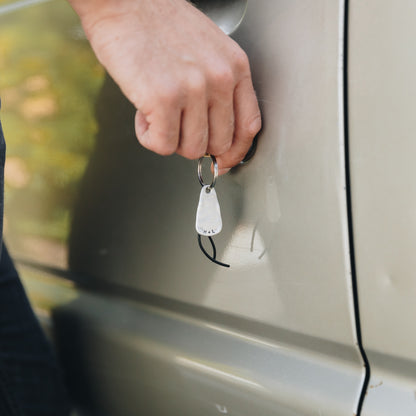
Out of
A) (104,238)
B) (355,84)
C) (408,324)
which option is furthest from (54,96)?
(408,324)

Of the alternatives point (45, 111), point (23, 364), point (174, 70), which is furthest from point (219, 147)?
point (23, 364)

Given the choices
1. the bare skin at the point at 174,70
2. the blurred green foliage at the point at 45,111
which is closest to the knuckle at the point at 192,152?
the bare skin at the point at 174,70

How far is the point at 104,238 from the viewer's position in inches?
46.8

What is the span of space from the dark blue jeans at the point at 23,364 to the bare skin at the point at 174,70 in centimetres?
76

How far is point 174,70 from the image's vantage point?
0.77 meters

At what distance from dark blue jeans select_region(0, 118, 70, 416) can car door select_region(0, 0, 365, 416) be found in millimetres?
45

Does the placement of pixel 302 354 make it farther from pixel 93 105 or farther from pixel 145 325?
pixel 93 105

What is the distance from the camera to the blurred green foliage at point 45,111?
1178 millimetres

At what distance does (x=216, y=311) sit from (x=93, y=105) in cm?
50

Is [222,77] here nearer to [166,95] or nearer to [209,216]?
[166,95]

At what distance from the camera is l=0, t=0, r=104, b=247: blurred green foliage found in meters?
1.18

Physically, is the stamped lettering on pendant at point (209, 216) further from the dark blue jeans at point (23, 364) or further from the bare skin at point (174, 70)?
the dark blue jeans at point (23, 364)

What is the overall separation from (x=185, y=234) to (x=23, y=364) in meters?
0.71

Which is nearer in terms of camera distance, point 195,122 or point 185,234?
point 195,122
